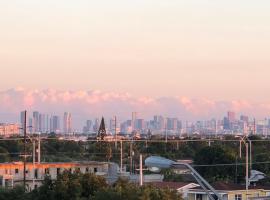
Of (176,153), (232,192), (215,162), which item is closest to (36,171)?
(215,162)

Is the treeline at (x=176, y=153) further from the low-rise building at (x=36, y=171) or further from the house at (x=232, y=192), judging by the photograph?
the house at (x=232, y=192)

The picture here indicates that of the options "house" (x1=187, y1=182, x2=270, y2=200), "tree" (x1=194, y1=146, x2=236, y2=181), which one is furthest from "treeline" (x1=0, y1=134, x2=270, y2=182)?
"house" (x1=187, y1=182, x2=270, y2=200)

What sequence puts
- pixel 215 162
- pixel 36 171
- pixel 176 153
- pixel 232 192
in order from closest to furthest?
pixel 232 192 → pixel 36 171 → pixel 215 162 → pixel 176 153

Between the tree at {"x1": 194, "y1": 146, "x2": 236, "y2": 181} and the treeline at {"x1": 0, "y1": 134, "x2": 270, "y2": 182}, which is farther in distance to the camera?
the treeline at {"x1": 0, "y1": 134, "x2": 270, "y2": 182}

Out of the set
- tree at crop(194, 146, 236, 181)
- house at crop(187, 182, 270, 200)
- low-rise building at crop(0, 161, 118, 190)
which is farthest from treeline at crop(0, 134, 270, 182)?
house at crop(187, 182, 270, 200)

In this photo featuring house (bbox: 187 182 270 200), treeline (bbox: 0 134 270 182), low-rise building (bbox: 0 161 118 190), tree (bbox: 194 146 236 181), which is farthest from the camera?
treeline (bbox: 0 134 270 182)

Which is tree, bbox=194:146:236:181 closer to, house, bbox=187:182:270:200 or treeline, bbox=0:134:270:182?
treeline, bbox=0:134:270:182

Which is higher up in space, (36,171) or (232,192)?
(36,171)

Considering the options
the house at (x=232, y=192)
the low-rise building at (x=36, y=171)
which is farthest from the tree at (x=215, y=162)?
the house at (x=232, y=192)

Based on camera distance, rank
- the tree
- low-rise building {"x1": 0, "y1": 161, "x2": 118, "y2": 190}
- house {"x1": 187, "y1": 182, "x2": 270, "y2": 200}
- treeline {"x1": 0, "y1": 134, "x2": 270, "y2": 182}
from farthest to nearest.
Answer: treeline {"x1": 0, "y1": 134, "x2": 270, "y2": 182}, the tree, low-rise building {"x1": 0, "y1": 161, "x2": 118, "y2": 190}, house {"x1": 187, "y1": 182, "x2": 270, "y2": 200}

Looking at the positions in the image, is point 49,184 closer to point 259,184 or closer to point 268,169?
point 259,184

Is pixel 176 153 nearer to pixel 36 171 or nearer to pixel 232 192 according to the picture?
pixel 36 171

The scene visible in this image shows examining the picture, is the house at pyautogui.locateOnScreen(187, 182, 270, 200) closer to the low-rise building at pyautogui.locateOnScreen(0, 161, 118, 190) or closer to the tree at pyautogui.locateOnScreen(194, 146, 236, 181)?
the tree at pyautogui.locateOnScreen(194, 146, 236, 181)

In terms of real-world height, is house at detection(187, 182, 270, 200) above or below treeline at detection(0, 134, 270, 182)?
below
